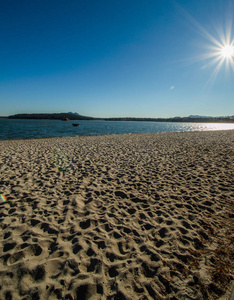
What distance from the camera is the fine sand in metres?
2.81

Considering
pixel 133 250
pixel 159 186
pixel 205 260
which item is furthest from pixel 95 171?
pixel 205 260

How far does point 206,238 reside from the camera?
13.0ft

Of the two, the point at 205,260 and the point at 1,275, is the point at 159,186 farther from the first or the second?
the point at 1,275

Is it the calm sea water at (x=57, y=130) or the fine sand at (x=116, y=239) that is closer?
the fine sand at (x=116, y=239)

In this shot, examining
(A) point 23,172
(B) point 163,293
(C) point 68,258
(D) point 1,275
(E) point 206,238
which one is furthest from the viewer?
(A) point 23,172

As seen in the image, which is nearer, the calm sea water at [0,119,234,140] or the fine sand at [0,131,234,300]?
the fine sand at [0,131,234,300]

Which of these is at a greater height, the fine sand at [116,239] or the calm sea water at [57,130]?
the calm sea water at [57,130]

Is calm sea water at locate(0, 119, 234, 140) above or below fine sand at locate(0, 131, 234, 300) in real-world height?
above

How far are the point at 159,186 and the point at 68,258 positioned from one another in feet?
15.9

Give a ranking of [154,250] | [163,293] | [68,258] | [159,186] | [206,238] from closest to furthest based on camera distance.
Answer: [163,293] → [68,258] → [154,250] → [206,238] → [159,186]

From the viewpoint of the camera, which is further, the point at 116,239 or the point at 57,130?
the point at 57,130

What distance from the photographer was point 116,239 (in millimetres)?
3908

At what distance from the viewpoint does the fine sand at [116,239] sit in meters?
2.81

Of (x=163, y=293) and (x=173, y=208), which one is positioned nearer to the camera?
(x=163, y=293)
